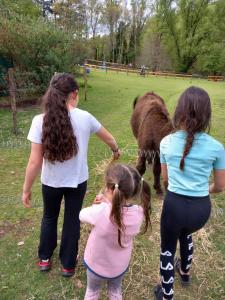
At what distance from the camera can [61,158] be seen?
97.0 inches

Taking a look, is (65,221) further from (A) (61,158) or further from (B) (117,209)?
(B) (117,209)

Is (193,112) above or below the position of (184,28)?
below

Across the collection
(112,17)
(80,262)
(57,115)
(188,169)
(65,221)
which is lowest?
(80,262)

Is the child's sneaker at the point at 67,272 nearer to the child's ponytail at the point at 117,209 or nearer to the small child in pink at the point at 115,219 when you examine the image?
the small child in pink at the point at 115,219

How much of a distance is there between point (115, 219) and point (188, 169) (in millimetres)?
604

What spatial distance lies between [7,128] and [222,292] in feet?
21.5

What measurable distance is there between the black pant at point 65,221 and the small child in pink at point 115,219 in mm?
600

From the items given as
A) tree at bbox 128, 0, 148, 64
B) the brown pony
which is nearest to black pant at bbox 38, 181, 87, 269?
the brown pony

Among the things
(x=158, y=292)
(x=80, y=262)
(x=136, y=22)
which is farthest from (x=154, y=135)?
(x=136, y=22)

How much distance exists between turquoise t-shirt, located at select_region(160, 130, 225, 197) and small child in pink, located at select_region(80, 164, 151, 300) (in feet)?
0.82

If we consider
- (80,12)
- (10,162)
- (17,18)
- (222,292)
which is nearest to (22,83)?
(17,18)

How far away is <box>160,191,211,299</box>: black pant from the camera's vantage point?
7.27 ft

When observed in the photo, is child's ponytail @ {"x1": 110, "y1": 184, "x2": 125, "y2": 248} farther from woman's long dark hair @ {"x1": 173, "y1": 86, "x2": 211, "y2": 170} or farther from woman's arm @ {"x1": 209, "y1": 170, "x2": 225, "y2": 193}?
woman's arm @ {"x1": 209, "y1": 170, "x2": 225, "y2": 193}

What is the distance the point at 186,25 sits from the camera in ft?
150
